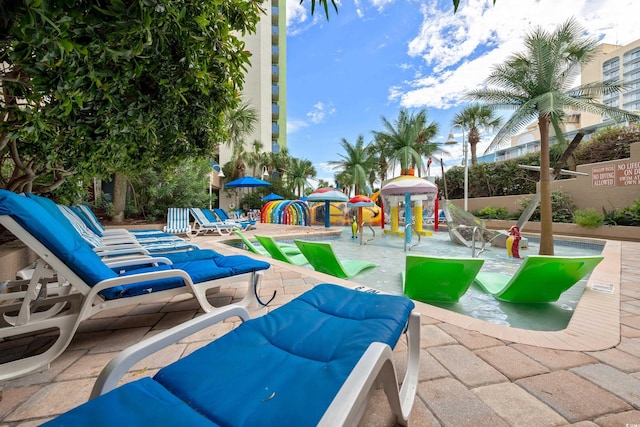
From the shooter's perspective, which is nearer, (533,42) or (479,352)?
(479,352)

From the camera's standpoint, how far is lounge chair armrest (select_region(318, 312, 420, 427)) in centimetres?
70

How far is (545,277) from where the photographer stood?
3.11 meters

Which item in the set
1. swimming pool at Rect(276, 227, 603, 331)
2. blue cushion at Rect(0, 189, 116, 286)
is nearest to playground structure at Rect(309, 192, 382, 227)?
swimming pool at Rect(276, 227, 603, 331)

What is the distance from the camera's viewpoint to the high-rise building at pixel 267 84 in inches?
1017

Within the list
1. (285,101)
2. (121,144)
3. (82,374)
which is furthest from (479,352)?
(285,101)

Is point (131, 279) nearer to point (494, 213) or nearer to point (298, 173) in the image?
point (494, 213)

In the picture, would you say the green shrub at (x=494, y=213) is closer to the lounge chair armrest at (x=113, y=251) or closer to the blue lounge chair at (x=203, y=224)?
the blue lounge chair at (x=203, y=224)

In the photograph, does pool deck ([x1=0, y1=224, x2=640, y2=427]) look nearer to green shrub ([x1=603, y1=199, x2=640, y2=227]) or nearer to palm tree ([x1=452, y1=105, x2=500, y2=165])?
green shrub ([x1=603, y1=199, x2=640, y2=227])

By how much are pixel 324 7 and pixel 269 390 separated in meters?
1.75

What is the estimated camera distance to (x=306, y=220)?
16.7m

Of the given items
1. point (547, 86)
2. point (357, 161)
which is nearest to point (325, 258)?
point (547, 86)

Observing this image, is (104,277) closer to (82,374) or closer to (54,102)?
(82,374)

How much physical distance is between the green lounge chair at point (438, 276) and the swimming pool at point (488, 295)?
34 cm

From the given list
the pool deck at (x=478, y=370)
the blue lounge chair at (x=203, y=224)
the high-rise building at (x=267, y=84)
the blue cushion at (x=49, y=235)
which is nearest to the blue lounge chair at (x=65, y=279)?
the blue cushion at (x=49, y=235)
